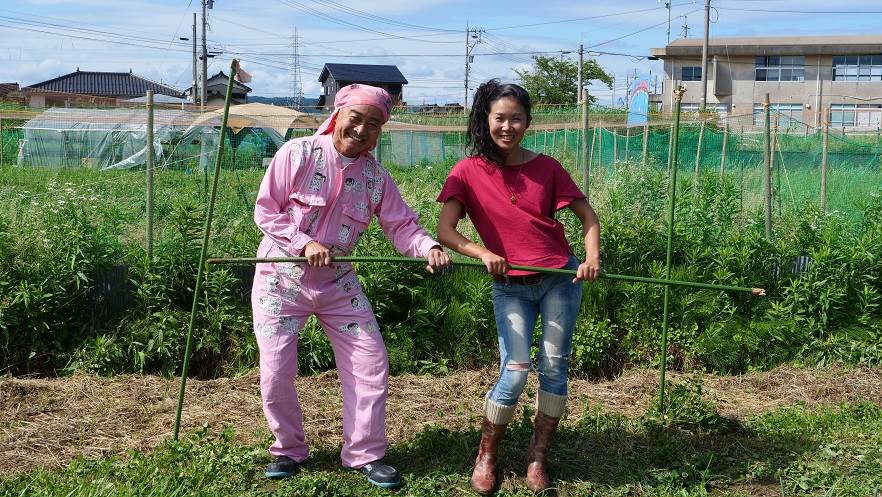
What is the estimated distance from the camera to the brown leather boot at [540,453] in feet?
12.8

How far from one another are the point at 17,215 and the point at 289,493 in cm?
356

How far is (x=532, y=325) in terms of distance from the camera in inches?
151

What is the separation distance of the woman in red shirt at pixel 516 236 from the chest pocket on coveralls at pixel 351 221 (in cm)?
38

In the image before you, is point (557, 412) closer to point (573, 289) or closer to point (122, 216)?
point (573, 289)

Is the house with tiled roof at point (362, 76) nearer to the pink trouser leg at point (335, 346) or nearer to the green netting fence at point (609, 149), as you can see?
the green netting fence at point (609, 149)

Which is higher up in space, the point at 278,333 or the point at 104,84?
the point at 104,84

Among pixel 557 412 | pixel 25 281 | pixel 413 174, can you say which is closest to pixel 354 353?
pixel 557 412

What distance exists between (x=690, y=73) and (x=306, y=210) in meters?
44.7

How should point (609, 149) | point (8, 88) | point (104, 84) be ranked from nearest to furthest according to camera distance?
point (609, 149) < point (8, 88) < point (104, 84)

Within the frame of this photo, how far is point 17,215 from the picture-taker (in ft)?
20.2

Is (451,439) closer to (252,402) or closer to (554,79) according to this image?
(252,402)

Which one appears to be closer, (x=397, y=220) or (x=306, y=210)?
(x=306, y=210)

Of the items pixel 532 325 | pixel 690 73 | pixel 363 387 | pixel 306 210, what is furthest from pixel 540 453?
pixel 690 73

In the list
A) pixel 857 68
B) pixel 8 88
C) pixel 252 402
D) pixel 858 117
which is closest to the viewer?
pixel 252 402
